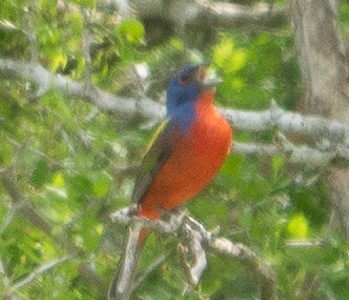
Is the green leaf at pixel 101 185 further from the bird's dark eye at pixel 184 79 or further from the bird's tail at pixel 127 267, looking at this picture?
the bird's dark eye at pixel 184 79

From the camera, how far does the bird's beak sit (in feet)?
13.0

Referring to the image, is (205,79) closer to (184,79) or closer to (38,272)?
(184,79)

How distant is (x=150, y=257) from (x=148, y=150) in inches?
14.1

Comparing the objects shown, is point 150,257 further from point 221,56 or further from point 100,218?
point 221,56

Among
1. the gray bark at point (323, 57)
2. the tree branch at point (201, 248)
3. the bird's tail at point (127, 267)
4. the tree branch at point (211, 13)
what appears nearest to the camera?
the tree branch at point (201, 248)

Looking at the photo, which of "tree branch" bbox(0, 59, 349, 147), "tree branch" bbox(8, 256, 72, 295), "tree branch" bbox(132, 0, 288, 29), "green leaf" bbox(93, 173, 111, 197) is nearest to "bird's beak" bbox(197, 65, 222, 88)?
"tree branch" bbox(0, 59, 349, 147)

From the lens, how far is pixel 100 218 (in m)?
3.69

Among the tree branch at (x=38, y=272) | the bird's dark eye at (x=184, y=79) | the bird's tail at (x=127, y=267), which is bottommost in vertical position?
the tree branch at (x=38, y=272)

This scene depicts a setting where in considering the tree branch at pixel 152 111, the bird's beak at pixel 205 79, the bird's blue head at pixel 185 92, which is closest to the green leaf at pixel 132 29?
the tree branch at pixel 152 111

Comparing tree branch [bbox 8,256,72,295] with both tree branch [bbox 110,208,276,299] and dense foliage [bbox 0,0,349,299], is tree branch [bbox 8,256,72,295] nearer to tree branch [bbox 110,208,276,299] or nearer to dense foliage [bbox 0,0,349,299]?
dense foliage [bbox 0,0,349,299]

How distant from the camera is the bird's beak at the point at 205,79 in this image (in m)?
3.95

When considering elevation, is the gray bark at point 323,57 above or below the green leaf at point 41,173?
above

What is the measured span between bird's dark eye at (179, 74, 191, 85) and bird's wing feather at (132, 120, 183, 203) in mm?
185

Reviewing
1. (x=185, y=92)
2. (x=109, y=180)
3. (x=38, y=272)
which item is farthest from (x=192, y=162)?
(x=38, y=272)
